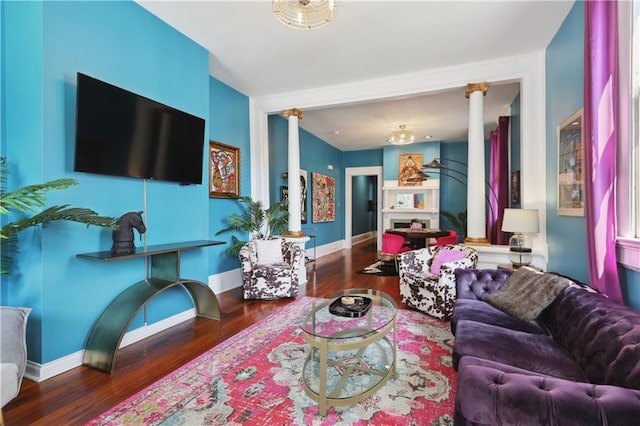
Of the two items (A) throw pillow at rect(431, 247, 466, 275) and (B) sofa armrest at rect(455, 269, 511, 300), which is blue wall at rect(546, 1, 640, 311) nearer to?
(B) sofa armrest at rect(455, 269, 511, 300)

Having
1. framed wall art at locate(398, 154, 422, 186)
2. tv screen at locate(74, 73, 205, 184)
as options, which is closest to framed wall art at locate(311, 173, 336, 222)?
framed wall art at locate(398, 154, 422, 186)

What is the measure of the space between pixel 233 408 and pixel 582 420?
65.8 inches

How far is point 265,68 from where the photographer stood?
4000 mm

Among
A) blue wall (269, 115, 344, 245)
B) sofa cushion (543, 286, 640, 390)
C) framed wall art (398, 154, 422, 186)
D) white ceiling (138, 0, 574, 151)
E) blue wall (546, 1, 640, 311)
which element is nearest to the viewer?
sofa cushion (543, 286, 640, 390)

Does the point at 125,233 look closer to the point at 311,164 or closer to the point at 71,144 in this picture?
the point at 71,144

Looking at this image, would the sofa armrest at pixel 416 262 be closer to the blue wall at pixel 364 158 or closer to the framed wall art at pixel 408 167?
the framed wall art at pixel 408 167

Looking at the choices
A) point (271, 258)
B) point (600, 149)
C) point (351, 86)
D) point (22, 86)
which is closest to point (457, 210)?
point (351, 86)

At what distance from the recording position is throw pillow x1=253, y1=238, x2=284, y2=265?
4.26 metres

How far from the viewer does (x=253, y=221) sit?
15.4ft

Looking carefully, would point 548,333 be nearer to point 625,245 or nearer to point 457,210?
point 625,245

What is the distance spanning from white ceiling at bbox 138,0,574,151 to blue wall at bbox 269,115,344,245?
1.16m

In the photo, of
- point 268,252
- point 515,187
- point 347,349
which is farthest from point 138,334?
point 515,187

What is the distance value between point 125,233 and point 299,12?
7.34 ft

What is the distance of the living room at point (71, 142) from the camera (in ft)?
7.02
